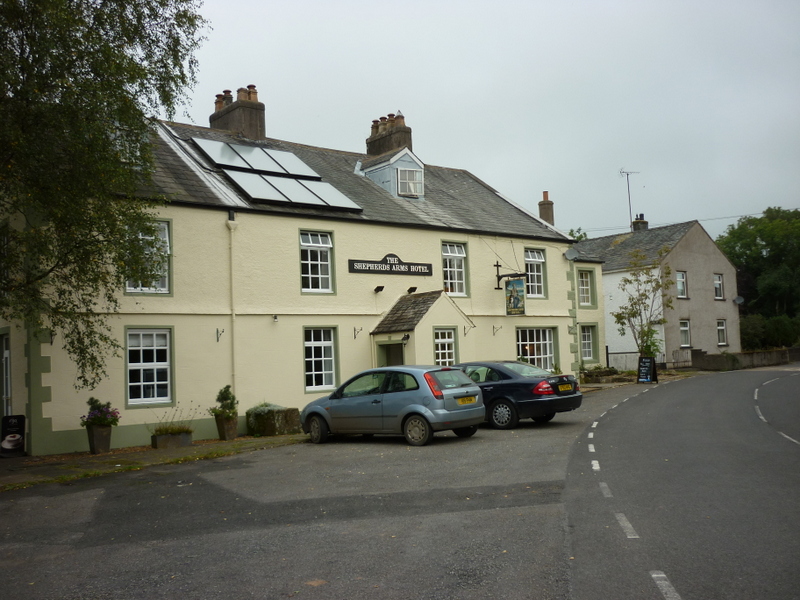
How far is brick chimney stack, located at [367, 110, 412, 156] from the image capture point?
96.2 feet

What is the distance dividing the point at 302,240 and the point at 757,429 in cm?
1228

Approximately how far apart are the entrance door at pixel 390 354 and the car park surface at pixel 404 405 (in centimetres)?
657

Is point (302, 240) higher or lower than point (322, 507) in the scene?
higher

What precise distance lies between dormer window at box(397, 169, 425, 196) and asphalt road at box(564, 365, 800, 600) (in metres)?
12.4

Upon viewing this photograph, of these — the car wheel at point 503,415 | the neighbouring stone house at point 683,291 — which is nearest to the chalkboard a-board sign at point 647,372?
the neighbouring stone house at point 683,291

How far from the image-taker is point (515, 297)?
2556 cm

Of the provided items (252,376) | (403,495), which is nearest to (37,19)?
(403,495)

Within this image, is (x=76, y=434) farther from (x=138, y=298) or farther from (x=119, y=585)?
(x=119, y=585)

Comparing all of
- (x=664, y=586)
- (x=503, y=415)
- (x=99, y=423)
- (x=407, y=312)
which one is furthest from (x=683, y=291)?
(x=664, y=586)

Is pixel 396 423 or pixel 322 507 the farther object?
pixel 396 423

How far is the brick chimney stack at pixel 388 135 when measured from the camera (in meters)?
29.3

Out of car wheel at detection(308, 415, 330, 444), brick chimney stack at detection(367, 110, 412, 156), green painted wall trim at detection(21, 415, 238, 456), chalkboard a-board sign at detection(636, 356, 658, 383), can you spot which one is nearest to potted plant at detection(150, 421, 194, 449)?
green painted wall trim at detection(21, 415, 238, 456)

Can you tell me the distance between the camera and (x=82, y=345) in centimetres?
1368

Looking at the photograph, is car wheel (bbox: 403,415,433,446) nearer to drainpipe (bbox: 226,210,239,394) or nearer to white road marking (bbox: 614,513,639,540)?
drainpipe (bbox: 226,210,239,394)
